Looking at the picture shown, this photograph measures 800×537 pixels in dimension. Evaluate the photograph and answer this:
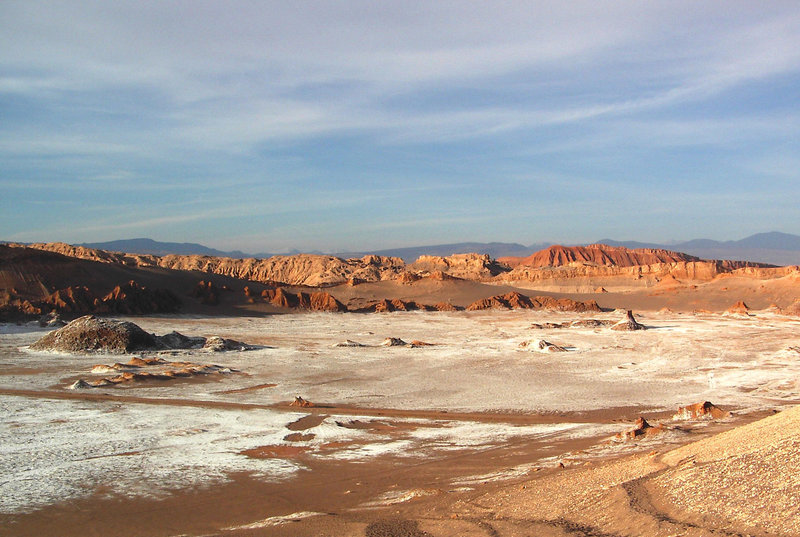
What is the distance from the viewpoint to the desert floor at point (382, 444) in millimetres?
5930

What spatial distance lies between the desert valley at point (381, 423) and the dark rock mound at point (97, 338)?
6cm

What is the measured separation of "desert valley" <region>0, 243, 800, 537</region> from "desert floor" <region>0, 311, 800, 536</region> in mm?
41


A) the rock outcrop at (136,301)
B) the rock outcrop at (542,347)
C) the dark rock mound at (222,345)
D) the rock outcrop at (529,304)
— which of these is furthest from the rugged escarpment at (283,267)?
the dark rock mound at (222,345)

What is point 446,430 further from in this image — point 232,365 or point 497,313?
point 497,313

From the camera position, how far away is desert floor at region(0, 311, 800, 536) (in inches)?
233

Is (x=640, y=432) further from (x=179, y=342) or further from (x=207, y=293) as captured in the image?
(x=207, y=293)

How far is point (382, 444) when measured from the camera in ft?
31.8

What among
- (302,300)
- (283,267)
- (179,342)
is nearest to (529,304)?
(302,300)

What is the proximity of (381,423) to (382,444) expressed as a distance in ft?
5.03

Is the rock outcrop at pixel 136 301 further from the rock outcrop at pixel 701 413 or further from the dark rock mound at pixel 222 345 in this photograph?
the rock outcrop at pixel 701 413

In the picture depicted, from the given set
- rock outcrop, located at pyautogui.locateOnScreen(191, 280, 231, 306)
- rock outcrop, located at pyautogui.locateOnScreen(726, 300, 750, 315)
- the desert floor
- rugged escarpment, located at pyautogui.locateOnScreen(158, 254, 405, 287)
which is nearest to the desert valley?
the desert floor

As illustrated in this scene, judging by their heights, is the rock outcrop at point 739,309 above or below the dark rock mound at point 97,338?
below

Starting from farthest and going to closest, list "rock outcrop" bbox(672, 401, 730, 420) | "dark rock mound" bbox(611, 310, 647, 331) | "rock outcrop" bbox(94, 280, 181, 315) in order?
"rock outcrop" bbox(94, 280, 181, 315) → "dark rock mound" bbox(611, 310, 647, 331) → "rock outcrop" bbox(672, 401, 730, 420)

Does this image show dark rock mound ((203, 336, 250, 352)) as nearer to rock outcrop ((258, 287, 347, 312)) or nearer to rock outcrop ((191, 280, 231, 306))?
rock outcrop ((191, 280, 231, 306))
